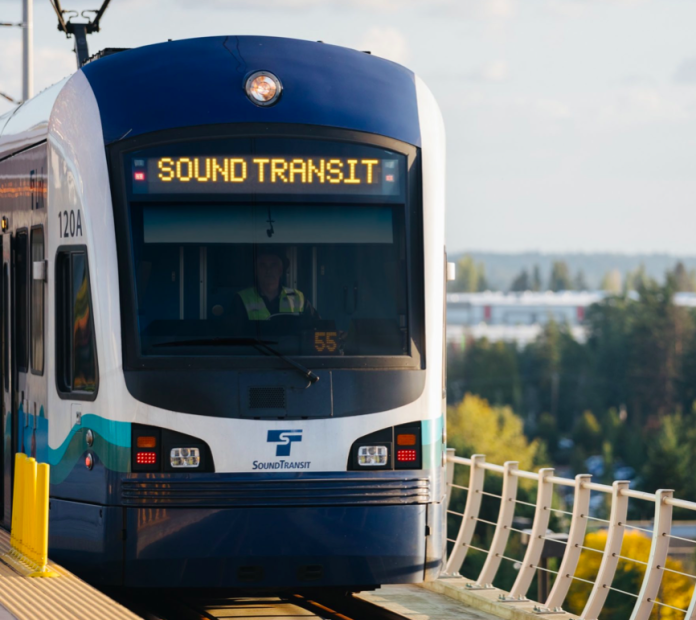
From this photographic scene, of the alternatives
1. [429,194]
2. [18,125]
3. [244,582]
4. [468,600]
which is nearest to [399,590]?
[468,600]

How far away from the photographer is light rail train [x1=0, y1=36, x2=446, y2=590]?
9172 millimetres

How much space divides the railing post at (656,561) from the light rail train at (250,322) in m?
1.31

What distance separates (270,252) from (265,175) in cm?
46

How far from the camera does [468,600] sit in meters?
11.5

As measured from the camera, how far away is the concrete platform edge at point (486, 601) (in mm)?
10531

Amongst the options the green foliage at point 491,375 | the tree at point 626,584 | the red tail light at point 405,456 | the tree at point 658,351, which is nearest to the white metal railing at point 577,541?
the red tail light at point 405,456

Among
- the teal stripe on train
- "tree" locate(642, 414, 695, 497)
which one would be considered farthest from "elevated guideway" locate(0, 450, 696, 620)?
"tree" locate(642, 414, 695, 497)

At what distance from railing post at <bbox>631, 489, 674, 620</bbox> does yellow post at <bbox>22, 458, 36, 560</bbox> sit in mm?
3715

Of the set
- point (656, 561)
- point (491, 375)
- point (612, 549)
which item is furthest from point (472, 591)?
point (491, 375)

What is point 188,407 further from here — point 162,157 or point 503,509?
point 503,509

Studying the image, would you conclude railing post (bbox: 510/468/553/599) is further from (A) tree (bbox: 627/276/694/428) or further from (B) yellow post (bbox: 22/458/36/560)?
(A) tree (bbox: 627/276/694/428)

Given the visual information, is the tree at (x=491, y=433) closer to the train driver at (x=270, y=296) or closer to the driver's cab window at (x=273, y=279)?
the driver's cab window at (x=273, y=279)

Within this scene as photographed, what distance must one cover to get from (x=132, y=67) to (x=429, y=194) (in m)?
1.98

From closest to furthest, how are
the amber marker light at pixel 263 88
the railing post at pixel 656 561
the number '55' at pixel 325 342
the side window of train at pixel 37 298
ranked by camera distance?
the number '55' at pixel 325 342, the amber marker light at pixel 263 88, the railing post at pixel 656 561, the side window of train at pixel 37 298
